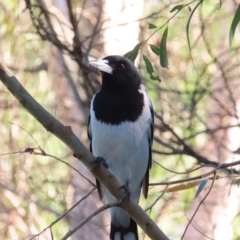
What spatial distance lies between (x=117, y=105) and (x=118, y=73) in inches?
9.5

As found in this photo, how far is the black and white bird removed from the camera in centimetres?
330

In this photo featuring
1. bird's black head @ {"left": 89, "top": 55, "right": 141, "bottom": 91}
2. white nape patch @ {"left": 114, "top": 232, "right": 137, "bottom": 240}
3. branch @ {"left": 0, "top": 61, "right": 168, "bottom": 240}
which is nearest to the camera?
branch @ {"left": 0, "top": 61, "right": 168, "bottom": 240}

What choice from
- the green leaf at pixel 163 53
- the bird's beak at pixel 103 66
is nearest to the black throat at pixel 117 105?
the bird's beak at pixel 103 66

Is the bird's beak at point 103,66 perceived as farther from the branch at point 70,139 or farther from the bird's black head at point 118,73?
the branch at point 70,139

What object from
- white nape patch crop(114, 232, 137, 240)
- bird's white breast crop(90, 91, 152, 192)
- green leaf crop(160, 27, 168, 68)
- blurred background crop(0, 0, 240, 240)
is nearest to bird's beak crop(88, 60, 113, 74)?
bird's white breast crop(90, 91, 152, 192)

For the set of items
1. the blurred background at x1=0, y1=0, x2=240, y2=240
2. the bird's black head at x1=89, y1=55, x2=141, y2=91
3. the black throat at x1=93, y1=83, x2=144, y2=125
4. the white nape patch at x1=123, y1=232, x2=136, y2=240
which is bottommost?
the white nape patch at x1=123, y1=232, x2=136, y2=240

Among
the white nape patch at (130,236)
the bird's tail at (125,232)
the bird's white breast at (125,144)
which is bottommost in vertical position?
the white nape patch at (130,236)

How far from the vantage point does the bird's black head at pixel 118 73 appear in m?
3.44

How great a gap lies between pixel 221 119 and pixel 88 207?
1.60 m

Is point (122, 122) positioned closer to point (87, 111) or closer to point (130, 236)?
point (130, 236)

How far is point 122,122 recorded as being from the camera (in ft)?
10.8

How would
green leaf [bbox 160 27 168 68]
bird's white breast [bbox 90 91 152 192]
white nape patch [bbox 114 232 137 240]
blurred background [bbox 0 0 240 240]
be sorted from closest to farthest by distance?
green leaf [bbox 160 27 168 68] → bird's white breast [bbox 90 91 152 192] → white nape patch [bbox 114 232 137 240] → blurred background [bbox 0 0 240 240]

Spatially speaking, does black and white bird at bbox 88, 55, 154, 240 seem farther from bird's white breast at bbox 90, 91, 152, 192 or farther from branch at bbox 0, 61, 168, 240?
branch at bbox 0, 61, 168, 240

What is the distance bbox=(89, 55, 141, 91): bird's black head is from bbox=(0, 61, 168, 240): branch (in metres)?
0.90
